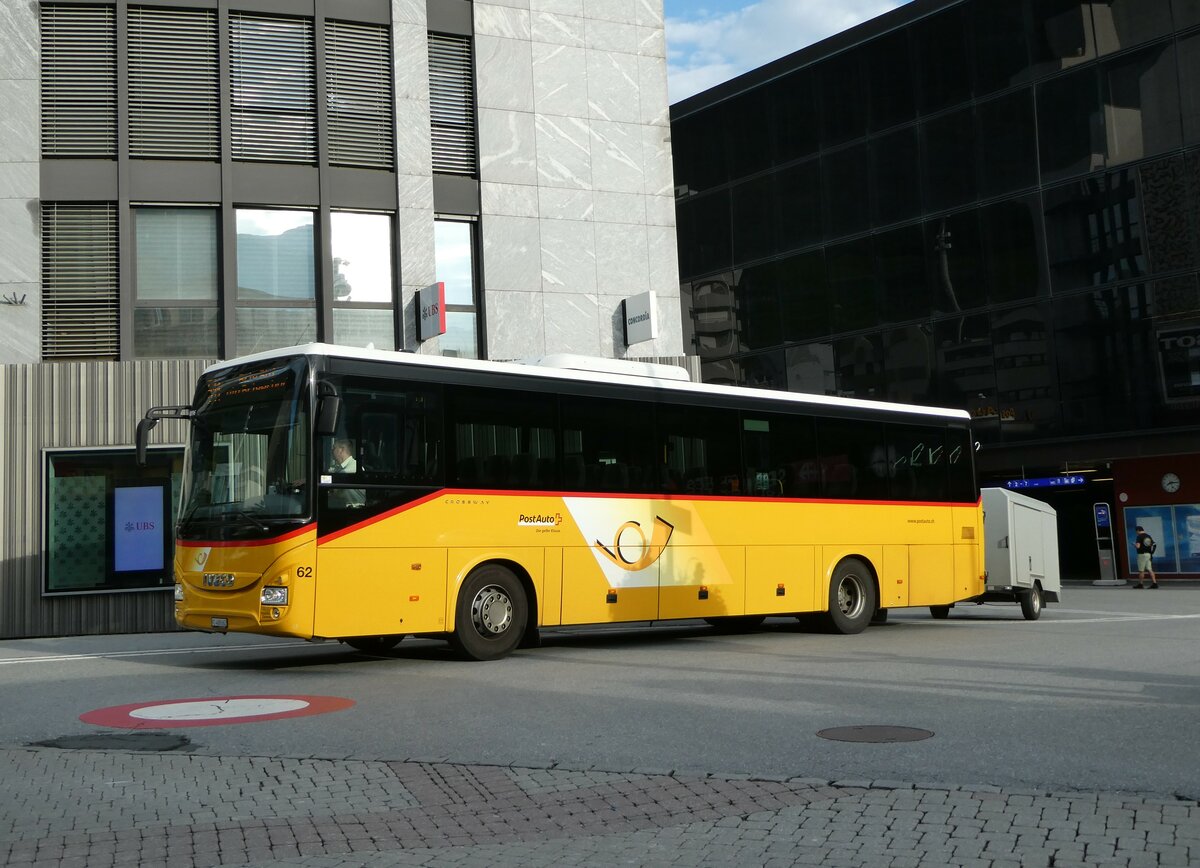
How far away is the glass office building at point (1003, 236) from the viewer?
1315 inches

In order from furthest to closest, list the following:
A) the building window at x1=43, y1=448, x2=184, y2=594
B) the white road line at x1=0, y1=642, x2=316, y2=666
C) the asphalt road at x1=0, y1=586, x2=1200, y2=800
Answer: the building window at x1=43, y1=448, x2=184, y2=594 < the white road line at x1=0, y1=642, x2=316, y2=666 < the asphalt road at x1=0, y1=586, x2=1200, y2=800

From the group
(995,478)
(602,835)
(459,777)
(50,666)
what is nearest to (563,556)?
(50,666)

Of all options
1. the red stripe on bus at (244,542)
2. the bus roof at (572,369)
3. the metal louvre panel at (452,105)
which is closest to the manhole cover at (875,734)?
the red stripe on bus at (244,542)

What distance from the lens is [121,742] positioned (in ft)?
27.9

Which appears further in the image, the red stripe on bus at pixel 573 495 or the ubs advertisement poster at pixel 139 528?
the ubs advertisement poster at pixel 139 528

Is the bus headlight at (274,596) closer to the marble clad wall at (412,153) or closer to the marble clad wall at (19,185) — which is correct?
the marble clad wall at (412,153)

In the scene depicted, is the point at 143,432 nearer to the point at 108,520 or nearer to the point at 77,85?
the point at 108,520

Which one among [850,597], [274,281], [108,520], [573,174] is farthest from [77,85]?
[850,597]

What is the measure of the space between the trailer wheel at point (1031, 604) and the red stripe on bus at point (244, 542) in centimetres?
1417

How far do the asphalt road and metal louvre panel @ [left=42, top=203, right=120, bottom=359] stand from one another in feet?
21.0

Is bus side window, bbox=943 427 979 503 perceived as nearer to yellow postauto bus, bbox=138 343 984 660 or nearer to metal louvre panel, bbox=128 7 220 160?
yellow postauto bus, bbox=138 343 984 660

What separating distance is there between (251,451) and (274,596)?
1.56m

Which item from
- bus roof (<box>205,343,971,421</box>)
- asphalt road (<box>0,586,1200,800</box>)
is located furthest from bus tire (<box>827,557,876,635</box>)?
bus roof (<box>205,343,971,421</box>)

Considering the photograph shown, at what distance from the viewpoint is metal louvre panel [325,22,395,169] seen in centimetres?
2377
